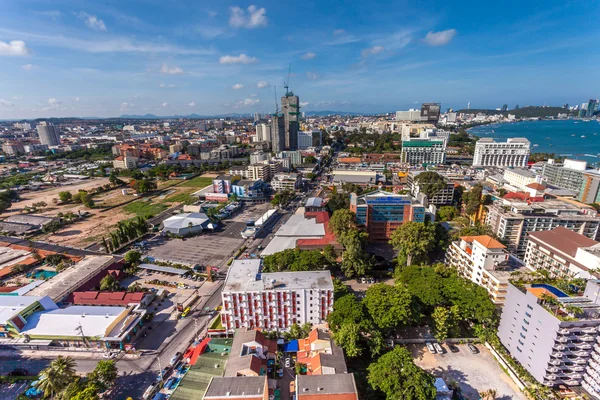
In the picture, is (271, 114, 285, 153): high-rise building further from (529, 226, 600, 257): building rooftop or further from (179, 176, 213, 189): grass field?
(529, 226, 600, 257): building rooftop

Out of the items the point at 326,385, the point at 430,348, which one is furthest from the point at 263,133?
the point at 326,385

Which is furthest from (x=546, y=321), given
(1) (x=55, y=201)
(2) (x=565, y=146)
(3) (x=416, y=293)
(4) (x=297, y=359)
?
(2) (x=565, y=146)

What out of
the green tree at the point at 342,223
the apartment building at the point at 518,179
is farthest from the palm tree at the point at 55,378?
the apartment building at the point at 518,179

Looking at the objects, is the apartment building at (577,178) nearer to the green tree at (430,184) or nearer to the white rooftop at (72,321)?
the green tree at (430,184)

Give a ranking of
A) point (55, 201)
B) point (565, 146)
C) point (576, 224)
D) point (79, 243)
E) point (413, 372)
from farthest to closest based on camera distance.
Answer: point (565, 146) → point (55, 201) → point (79, 243) → point (576, 224) → point (413, 372)

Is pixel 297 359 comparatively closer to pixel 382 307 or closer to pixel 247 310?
Result: pixel 247 310

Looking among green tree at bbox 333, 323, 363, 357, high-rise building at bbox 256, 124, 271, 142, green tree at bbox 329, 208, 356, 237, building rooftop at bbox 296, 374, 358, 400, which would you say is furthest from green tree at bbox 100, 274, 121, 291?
high-rise building at bbox 256, 124, 271, 142

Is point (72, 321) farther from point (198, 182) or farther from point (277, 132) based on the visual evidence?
point (277, 132)

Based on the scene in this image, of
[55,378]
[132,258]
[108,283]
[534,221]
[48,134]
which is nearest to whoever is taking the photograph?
[55,378]
